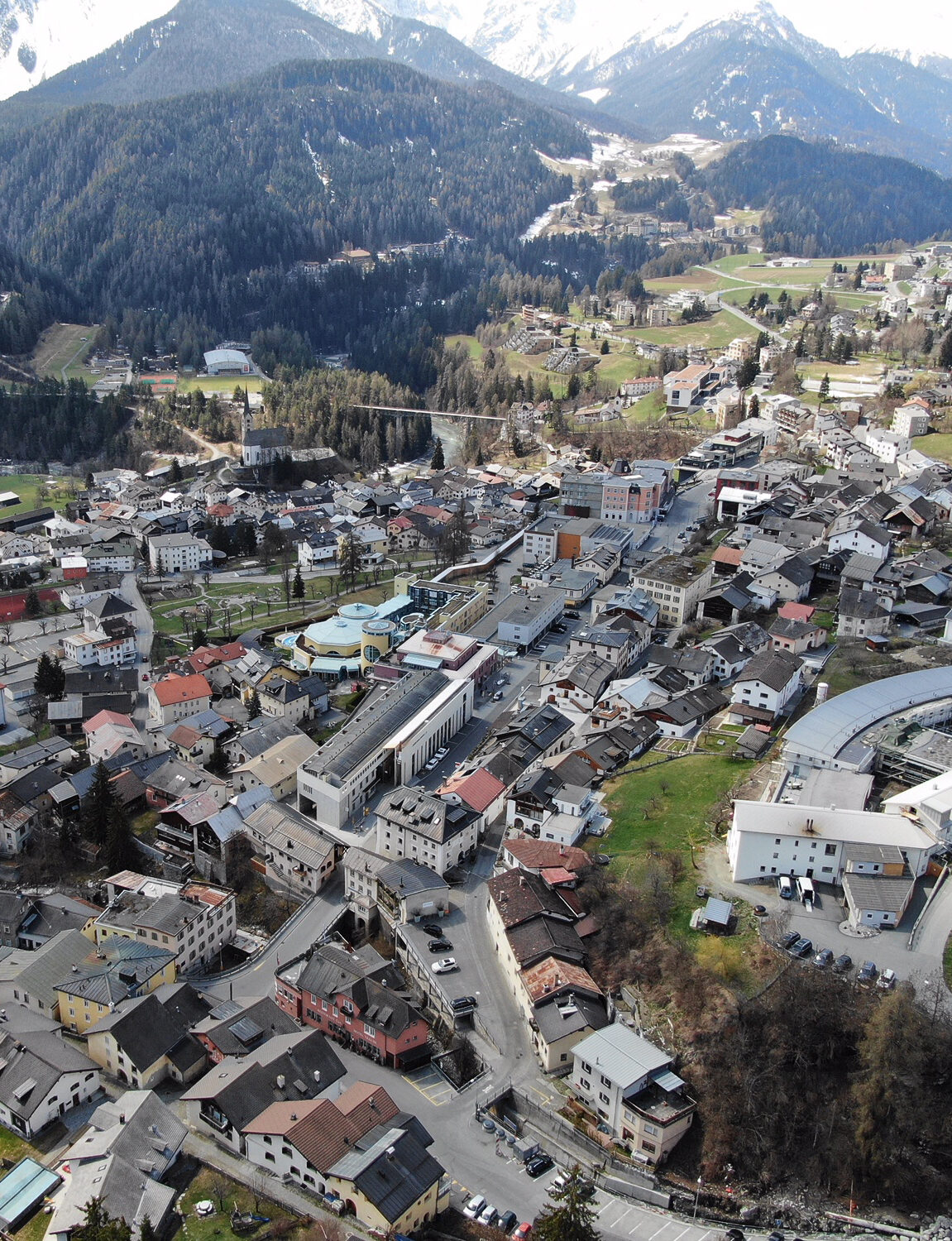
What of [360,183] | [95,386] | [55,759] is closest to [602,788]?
[55,759]

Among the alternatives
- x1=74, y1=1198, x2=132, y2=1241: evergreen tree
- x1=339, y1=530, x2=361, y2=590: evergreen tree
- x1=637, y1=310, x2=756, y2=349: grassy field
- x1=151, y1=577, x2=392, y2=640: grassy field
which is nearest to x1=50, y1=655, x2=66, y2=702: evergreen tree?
x1=151, y1=577, x2=392, y2=640: grassy field

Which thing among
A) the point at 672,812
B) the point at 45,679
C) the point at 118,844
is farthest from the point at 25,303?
the point at 672,812

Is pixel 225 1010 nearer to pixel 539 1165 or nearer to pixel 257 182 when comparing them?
pixel 539 1165

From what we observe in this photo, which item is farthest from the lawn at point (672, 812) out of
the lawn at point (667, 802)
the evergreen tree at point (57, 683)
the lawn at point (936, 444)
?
the lawn at point (936, 444)

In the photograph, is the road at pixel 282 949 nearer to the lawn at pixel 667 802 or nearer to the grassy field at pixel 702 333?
the lawn at pixel 667 802

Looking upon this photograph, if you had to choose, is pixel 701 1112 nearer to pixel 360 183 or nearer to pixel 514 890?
pixel 514 890

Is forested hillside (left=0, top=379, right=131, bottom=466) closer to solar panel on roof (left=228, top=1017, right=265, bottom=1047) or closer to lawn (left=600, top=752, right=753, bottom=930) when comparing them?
lawn (left=600, top=752, right=753, bottom=930)
